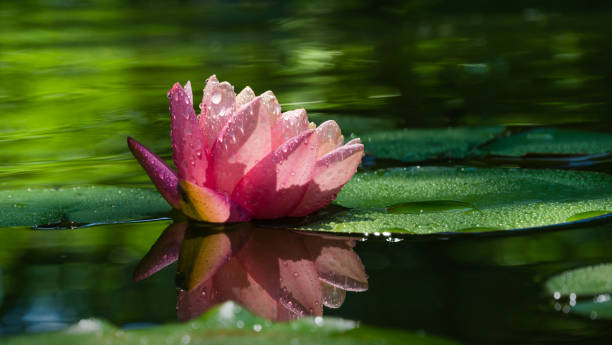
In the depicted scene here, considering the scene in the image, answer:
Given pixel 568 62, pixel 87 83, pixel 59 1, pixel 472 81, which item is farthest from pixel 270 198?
pixel 59 1

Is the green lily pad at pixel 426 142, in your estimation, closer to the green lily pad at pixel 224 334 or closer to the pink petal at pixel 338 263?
the pink petal at pixel 338 263

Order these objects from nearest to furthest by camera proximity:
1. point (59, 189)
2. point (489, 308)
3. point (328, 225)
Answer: point (489, 308) < point (328, 225) < point (59, 189)

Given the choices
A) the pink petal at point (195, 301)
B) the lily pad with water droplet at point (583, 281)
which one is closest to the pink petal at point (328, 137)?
the pink petal at point (195, 301)

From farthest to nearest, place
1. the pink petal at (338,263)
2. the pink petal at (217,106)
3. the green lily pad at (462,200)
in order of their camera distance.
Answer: the pink petal at (217,106) < the green lily pad at (462,200) < the pink petal at (338,263)

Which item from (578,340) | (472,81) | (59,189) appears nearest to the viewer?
(578,340)

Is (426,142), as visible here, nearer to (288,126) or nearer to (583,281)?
(288,126)

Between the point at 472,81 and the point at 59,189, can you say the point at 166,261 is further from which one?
the point at 472,81

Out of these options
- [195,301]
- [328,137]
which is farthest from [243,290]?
[328,137]
